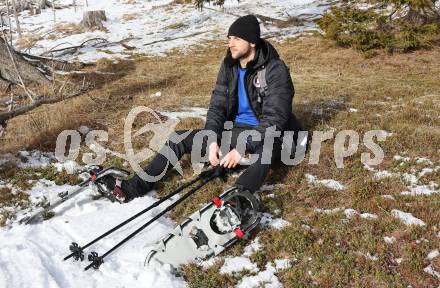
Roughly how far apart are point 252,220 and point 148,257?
1282 mm

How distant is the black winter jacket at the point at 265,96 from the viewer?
237 inches

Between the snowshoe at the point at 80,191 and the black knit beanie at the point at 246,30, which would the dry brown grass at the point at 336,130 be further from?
the black knit beanie at the point at 246,30

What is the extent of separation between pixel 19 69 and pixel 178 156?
8.33m

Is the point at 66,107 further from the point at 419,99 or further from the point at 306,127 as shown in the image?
the point at 419,99

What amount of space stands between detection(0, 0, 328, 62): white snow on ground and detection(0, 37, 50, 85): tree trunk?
4.22 metres

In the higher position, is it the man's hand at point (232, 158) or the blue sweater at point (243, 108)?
the blue sweater at point (243, 108)

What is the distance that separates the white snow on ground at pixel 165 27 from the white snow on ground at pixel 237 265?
14.5 meters

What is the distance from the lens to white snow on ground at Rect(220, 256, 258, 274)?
4672 millimetres

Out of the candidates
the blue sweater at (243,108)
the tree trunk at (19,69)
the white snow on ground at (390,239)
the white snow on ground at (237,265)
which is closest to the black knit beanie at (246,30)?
the blue sweater at (243,108)

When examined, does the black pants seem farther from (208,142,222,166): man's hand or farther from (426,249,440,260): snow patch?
(426,249,440,260): snow patch

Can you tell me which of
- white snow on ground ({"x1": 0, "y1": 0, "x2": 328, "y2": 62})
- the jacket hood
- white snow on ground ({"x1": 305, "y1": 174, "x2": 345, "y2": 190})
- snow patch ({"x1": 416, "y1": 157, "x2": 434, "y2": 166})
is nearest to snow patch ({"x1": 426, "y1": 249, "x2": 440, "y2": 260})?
white snow on ground ({"x1": 305, "y1": 174, "x2": 345, "y2": 190})

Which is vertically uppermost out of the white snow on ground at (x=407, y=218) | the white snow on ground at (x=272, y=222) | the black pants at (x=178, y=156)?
the black pants at (x=178, y=156)

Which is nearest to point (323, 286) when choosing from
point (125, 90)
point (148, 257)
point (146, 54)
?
point (148, 257)

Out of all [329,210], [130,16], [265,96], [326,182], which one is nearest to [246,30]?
[265,96]
